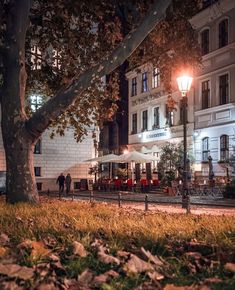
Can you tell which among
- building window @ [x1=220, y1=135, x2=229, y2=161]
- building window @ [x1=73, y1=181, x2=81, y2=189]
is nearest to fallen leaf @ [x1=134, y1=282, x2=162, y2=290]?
building window @ [x1=220, y1=135, x2=229, y2=161]

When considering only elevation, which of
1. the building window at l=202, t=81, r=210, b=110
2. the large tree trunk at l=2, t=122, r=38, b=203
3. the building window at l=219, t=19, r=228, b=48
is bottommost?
the large tree trunk at l=2, t=122, r=38, b=203

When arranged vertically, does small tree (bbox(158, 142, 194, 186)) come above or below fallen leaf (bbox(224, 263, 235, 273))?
above

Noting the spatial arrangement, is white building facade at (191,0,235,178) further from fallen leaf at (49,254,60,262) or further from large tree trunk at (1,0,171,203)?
fallen leaf at (49,254,60,262)

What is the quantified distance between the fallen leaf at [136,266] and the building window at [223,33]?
30035 millimetres

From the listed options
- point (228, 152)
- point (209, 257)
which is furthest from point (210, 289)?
point (228, 152)

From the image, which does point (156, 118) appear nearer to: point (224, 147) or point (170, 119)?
point (170, 119)

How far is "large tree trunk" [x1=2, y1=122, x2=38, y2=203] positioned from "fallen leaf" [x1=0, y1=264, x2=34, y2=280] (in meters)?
8.48

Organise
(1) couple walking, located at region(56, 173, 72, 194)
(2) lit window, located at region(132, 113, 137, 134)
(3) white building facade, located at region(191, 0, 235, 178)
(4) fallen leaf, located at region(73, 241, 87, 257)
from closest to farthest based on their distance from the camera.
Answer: (4) fallen leaf, located at region(73, 241, 87, 257)
(3) white building facade, located at region(191, 0, 235, 178)
(1) couple walking, located at region(56, 173, 72, 194)
(2) lit window, located at region(132, 113, 137, 134)

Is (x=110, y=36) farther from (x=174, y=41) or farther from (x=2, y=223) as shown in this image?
(x=2, y=223)

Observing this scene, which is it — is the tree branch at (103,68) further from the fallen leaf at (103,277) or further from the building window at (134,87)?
the building window at (134,87)

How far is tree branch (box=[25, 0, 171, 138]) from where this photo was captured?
1138 centimetres

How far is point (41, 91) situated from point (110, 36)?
5.03 m

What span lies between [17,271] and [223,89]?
30.3 m

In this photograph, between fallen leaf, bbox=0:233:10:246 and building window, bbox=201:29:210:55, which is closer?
fallen leaf, bbox=0:233:10:246
